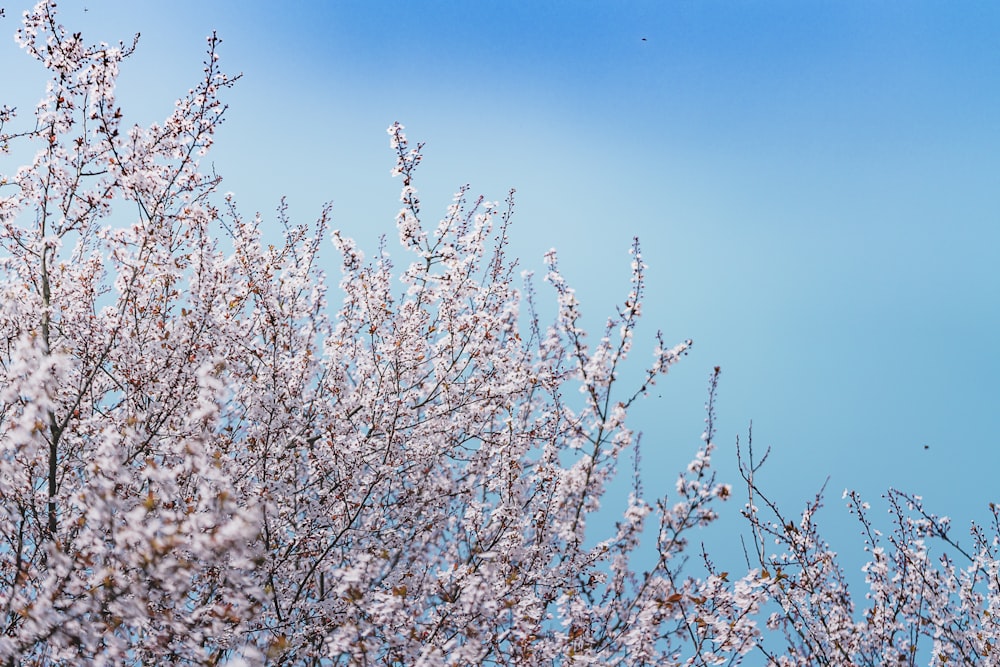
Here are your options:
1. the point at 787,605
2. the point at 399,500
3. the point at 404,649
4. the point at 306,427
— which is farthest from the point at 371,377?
the point at 787,605

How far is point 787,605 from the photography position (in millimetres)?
6656

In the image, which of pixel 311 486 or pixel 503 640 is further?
pixel 311 486

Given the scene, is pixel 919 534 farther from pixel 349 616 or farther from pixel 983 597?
pixel 349 616

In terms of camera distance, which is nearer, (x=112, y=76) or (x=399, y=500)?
(x=112, y=76)

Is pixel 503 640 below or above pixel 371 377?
below

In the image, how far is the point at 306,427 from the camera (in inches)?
310

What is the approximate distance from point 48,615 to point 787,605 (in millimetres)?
5914

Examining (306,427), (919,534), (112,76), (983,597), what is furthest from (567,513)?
(112,76)

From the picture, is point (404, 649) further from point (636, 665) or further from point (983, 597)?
point (983, 597)

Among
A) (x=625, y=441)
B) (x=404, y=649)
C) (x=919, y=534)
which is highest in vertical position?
(x=625, y=441)

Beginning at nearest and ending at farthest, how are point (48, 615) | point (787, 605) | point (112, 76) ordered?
point (48, 615) → point (787, 605) → point (112, 76)

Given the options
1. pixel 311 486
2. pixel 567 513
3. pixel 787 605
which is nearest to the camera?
pixel 787 605

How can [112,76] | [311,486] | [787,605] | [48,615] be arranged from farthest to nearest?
[311,486], [112,76], [787,605], [48,615]

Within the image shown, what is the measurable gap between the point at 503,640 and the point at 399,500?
219cm
